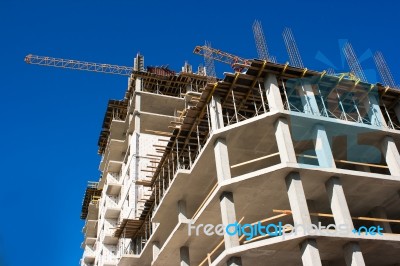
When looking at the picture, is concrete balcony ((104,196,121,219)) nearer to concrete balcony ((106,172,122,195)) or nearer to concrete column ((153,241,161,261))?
concrete balcony ((106,172,122,195))

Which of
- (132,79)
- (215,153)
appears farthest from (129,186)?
(215,153)

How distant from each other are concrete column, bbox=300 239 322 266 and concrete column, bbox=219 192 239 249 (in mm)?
2912

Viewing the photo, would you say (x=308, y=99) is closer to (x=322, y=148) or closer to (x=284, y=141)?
(x=322, y=148)

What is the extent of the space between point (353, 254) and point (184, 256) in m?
10.8

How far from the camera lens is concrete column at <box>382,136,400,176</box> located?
22680 millimetres

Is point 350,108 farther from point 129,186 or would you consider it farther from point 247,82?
point 129,186

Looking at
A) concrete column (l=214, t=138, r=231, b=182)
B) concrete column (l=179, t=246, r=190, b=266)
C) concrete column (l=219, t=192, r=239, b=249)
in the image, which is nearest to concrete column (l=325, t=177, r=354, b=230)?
concrete column (l=219, t=192, r=239, b=249)

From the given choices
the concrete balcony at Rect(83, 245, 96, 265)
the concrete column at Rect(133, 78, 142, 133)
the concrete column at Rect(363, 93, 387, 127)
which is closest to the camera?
the concrete column at Rect(363, 93, 387, 127)

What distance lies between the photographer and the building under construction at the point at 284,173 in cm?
1964

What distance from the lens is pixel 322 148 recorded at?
21609mm

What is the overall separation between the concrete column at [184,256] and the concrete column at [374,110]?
12.9 m

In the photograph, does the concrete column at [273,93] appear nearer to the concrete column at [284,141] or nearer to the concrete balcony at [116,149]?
the concrete column at [284,141]

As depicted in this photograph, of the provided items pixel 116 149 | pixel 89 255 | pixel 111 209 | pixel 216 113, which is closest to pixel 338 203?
pixel 216 113

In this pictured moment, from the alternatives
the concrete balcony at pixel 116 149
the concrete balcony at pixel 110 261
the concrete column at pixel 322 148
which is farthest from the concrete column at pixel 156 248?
the concrete balcony at pixel 116 149
